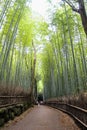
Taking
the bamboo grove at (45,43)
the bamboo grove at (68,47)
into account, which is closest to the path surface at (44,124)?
the bamboo grove at (45,43)

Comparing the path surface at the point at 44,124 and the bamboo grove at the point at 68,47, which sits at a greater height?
the bamboo grove at the point at 68,47

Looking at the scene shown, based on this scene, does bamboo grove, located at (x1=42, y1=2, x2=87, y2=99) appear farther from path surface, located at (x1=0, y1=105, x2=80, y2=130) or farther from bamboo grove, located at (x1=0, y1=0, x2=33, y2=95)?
path surface, located at (x1=0, y1=105, x2=80, y2=130)

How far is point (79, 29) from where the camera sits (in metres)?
12.8

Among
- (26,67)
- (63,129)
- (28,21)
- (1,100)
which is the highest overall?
(28,21)

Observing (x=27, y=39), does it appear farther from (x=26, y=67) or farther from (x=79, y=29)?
(x=26, y=67)

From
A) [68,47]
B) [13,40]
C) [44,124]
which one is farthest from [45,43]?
[44,124]

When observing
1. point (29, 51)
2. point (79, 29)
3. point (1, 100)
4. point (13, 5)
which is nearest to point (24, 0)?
point (13, 5)

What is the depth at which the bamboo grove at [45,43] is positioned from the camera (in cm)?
1054

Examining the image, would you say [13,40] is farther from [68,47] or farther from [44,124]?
[44,124]

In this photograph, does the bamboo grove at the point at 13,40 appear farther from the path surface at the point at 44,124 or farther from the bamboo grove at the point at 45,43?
the path surface at the point at 44,124

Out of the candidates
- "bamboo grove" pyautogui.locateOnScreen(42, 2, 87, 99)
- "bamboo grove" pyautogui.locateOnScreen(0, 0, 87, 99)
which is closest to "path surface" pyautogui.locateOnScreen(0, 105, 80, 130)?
"bamboo grove" pyautogui.locateOnScreen(0, 0, 87, 99)

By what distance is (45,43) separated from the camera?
19906 millimetres

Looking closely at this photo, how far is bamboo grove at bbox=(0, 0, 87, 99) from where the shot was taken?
34.6ft

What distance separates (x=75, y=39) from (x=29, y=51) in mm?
7956
